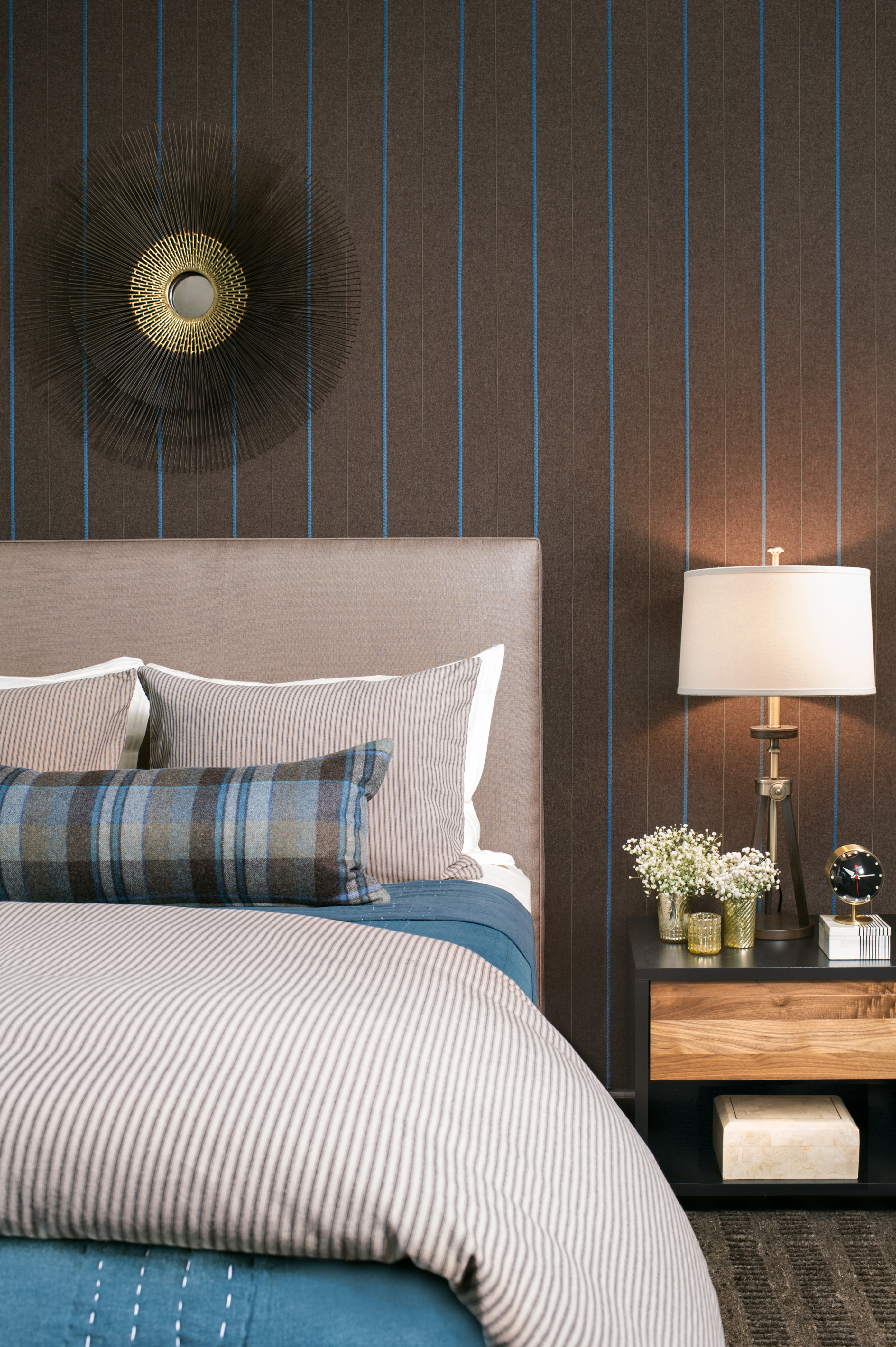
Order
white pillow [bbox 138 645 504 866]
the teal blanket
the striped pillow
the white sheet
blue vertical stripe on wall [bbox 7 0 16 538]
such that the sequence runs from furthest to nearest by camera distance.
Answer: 1. blue vertical stripe on wall [bbox 7 0 16 538]
2. white pillow [bbox 138 645 504 866]
3. the white sheet
4. the striped pillow
5. the teal blanket

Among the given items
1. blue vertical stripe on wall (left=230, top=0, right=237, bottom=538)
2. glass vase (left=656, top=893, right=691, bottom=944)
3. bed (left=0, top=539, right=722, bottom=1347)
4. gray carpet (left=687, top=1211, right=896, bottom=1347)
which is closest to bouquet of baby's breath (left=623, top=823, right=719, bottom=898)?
glass vase (left=656, top=893, right=691, bottom=944)

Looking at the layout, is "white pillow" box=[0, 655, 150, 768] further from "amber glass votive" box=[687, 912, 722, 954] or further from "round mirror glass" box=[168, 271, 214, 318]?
"amber glass votive" box=[687, 912, 722, 954]

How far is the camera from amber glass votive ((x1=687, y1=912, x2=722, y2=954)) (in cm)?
199

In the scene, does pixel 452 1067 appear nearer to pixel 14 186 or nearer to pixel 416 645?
pixel 416 645

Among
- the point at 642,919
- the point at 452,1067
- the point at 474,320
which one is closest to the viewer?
the point at 452,1067

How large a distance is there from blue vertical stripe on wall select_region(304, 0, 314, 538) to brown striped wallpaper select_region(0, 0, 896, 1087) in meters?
0.01

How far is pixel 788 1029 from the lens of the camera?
194 centimetres

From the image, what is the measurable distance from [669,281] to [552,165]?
42 cm

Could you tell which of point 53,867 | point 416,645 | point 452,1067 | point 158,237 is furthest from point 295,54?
point 452,1067

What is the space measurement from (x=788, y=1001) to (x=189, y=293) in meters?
2.21

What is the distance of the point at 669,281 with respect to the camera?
2.42 metres

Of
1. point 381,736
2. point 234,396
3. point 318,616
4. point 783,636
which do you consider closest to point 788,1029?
point 783,636

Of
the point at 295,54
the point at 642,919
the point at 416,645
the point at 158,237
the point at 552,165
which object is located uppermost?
the point at 295,54

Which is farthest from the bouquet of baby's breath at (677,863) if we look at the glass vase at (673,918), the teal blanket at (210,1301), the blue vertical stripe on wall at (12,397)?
the blue vertical stripe on wall at (12,397)
